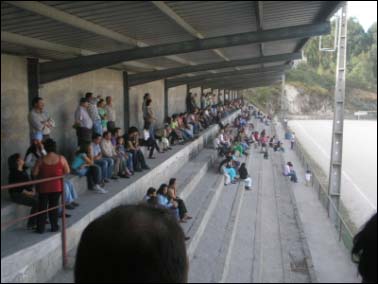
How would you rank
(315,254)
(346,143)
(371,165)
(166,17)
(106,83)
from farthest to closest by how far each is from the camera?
(346,143)
(371,165)
(106,83)
(315,254)
(166,17)

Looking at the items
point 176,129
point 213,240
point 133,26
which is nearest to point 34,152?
point 133,26

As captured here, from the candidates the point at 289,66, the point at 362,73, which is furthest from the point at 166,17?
the point at 362,73

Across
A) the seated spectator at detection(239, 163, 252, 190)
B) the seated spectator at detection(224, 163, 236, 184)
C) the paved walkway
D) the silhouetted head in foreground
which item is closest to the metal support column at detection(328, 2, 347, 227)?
the paved walkway

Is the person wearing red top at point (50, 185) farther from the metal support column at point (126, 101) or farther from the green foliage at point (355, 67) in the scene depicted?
the green foliage at point (355, 67)

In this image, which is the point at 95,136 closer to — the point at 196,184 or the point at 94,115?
the point at 94,115

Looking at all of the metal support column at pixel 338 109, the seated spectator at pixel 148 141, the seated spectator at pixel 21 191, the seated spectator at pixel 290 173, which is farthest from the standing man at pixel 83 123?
the seated spectator at pixel 290 173

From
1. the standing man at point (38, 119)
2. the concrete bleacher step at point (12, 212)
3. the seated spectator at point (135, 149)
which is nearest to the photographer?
the concrete bleacher step at point (12, 212)

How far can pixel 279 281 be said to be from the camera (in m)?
7.81

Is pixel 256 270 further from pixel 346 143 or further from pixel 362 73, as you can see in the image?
pixel 362 73

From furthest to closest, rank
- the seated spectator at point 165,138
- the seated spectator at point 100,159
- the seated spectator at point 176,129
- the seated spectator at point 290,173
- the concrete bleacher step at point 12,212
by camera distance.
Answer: the seated spectator at point 290,173
the seated spectator at point 176,129
the seated spectator at point 165,138
the seated spectator at point 100,159
the concrete bleacher step at point 12,212

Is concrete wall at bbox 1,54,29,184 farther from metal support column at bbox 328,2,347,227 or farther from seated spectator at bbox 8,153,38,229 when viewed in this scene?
metal support column at bbox 328,2,347,227

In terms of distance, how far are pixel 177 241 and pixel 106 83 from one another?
1135 cm

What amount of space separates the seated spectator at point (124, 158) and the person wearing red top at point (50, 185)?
3.37 meters

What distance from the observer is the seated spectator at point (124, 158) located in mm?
9164
